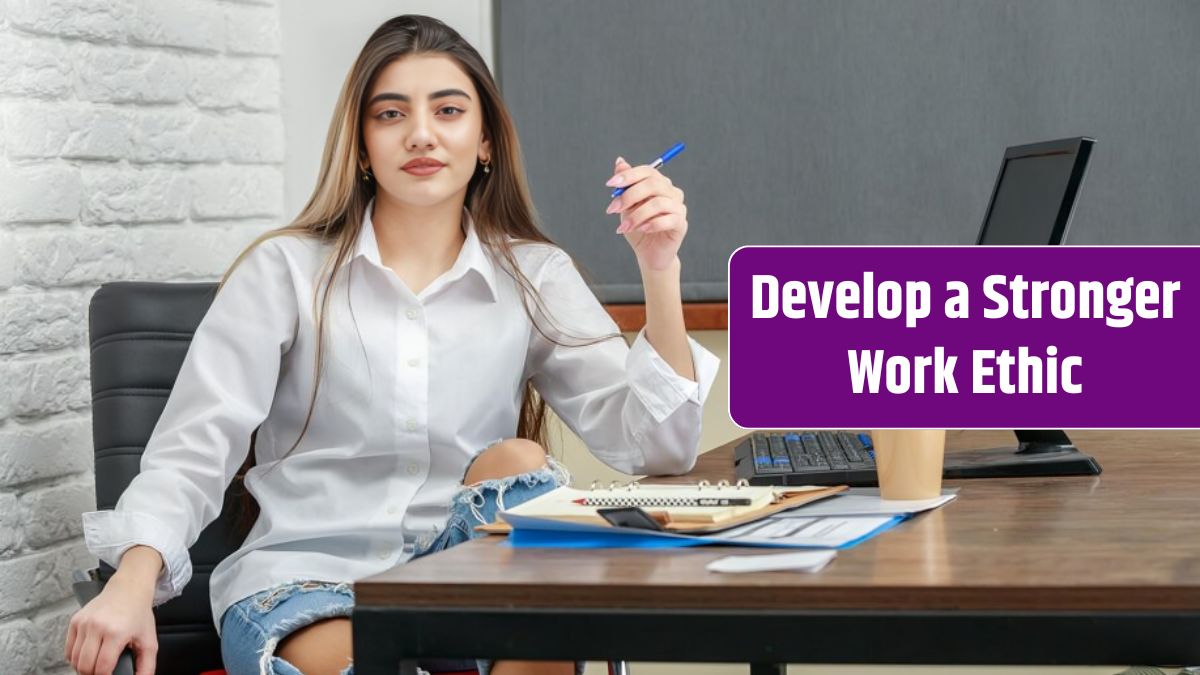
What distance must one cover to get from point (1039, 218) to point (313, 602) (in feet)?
2.82

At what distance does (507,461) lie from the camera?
152 cm

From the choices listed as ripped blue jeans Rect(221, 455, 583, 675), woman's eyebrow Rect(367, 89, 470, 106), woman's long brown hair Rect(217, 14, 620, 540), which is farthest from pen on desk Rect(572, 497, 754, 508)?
woman's eyebrow Rect(367, 89, 470, 106)

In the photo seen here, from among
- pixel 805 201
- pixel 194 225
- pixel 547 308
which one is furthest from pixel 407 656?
pixel 805 201

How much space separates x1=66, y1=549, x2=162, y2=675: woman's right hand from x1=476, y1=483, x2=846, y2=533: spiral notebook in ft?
1.55

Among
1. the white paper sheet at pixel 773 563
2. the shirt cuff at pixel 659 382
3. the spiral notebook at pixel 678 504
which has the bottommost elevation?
the white paper sheet at pixel 773 563

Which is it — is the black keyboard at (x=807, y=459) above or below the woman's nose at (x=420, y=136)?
below

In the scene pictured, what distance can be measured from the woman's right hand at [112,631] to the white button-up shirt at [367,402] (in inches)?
5.7

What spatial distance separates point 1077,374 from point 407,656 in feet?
1.72

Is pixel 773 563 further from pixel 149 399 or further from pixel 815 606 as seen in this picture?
pixel 149 399

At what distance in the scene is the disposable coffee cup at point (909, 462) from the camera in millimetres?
1211

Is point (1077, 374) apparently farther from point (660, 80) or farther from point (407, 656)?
point (660, 80)

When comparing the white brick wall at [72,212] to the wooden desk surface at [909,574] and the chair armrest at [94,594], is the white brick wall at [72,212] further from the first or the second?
the wooden desk surface at [909,574]

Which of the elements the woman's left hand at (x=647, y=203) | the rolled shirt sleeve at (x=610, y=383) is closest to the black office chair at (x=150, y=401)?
the rolled shirt sleeve at (x=610, y=383)

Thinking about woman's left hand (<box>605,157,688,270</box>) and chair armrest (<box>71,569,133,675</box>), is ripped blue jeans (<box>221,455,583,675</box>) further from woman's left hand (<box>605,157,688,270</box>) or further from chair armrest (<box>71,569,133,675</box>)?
woman's left hand (<box>605,157,688,270</box>)
